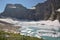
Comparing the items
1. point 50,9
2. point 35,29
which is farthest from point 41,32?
point 50,9

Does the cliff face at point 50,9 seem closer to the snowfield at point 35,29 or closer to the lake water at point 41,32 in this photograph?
the snowfield at point 35,29

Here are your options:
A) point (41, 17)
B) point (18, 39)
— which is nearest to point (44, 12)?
point (41, 17)

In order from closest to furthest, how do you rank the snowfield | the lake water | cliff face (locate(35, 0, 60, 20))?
1. the lake water
2. the snowfield
3. cliff face (locate(35, 0, 60, 20))

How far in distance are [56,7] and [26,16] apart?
14.8 ft

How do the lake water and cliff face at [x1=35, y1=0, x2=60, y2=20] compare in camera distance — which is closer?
the lake water

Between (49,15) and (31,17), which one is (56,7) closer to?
(49,15)

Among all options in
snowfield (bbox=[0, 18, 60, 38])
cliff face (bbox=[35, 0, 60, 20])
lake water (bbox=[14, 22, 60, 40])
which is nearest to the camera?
lake water (bbox=[14, 22, 60, 40])

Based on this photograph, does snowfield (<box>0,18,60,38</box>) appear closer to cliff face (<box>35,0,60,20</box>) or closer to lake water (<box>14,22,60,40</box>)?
lake water (<box>14,22,60,40</box>)

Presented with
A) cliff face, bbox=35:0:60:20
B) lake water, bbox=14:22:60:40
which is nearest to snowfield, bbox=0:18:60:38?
lake water, bbox=14:22:60:40

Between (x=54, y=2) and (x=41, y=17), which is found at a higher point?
(x=54, y=2)

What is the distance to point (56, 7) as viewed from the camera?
23391mm

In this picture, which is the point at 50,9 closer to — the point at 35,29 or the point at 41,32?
the point at 35,29

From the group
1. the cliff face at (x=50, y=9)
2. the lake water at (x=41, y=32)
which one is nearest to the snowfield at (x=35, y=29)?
the lake water at (x=41, y=32)

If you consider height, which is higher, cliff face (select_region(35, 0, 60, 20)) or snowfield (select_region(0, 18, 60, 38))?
cliff face (select_region(35, 0, 60, 20))
